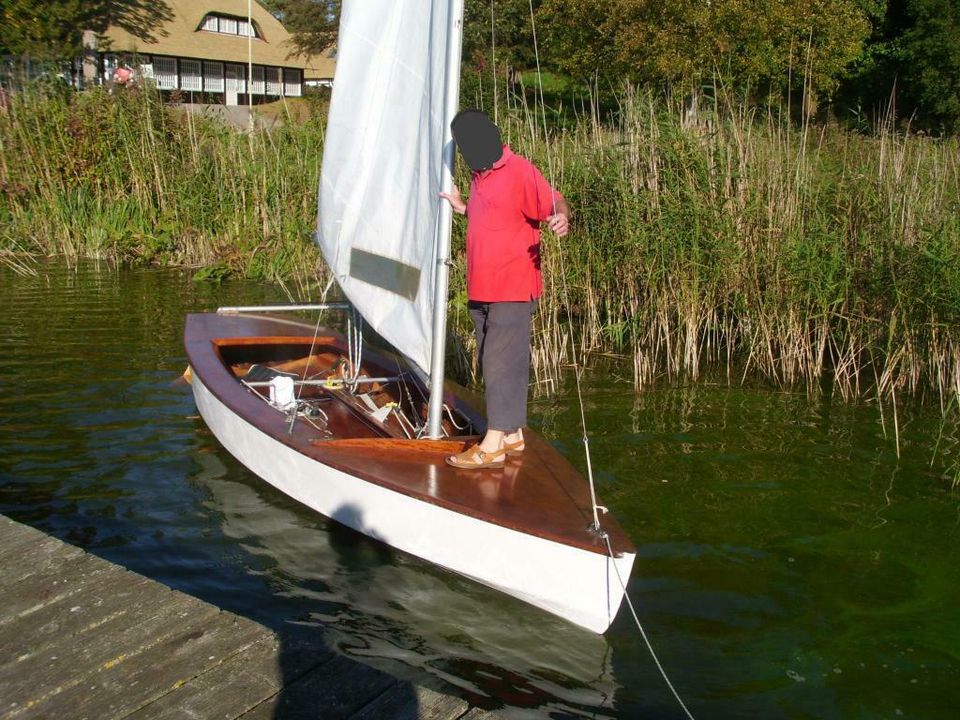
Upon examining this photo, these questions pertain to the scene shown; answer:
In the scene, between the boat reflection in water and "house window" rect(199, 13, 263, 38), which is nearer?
the boat reflection in water

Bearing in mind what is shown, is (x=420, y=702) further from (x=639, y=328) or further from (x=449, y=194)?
(x=639, y=328)

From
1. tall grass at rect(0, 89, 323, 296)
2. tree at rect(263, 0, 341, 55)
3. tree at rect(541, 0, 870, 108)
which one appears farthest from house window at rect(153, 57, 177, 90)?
tall grass at rect(0, 89, 323, 296)

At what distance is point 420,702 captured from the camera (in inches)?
113

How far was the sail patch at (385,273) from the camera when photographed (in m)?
5.00

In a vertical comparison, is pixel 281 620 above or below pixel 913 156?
below

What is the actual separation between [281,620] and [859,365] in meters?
5.40

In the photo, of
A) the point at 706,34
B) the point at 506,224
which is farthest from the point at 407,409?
the point at 706,34

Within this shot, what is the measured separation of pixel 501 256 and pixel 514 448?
0.97 metres

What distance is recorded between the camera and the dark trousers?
15.1 feet

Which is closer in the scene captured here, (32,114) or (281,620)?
(281,620)

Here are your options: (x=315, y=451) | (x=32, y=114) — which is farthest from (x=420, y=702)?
(x=32, y=114)

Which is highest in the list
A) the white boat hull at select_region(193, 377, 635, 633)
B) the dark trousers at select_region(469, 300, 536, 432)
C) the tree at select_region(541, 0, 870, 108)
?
the tree at select_region(541, 0, 870, 108)

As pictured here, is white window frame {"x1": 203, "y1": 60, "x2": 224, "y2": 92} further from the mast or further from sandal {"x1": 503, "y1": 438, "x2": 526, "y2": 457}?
sandal {"x1": 503, "y1": 438, "x2": 526, "y2": 457}

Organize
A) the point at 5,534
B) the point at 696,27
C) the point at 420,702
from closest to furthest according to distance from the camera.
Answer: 1. the point at 420,702
2. the point at 5,534
3. the point at 696,27
